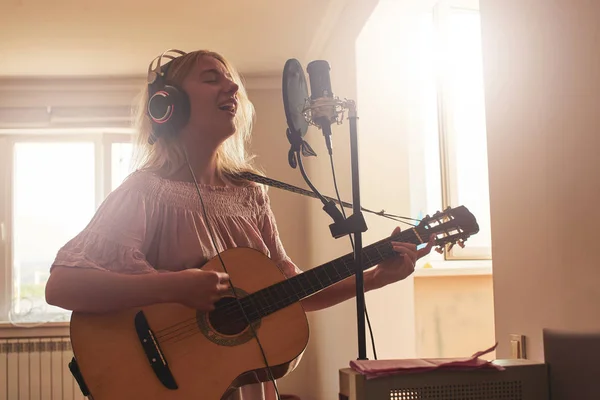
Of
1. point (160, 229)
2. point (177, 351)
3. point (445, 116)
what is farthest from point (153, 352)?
point (445, 116)

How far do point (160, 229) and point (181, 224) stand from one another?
5 cm

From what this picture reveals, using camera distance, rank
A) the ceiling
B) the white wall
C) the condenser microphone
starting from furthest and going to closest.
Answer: the ceiling, the condenser microphone, the white wall

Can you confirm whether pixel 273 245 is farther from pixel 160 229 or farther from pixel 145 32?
pixel 145 32

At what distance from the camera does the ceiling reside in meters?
3.10

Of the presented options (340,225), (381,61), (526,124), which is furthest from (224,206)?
(381,61)

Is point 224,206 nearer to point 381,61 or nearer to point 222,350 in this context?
point 222,350

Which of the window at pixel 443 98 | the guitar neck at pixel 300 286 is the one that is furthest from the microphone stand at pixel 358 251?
the window at pixel 443 98

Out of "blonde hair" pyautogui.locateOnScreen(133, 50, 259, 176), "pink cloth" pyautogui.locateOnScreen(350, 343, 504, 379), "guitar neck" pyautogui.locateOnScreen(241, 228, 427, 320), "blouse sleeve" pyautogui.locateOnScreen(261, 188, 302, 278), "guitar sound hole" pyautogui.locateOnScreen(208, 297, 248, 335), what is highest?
"blonde hair" pyautogui.locateOnScreen(133, 50, 259, 176)

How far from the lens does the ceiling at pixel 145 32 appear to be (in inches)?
122

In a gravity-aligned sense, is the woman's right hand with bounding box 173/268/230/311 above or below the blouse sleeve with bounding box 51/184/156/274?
below

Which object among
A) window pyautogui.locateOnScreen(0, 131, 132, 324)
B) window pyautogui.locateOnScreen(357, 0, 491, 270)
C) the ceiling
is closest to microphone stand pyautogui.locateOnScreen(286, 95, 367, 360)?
window pyautogui.locateOnScreen(357, 0, 491, 270)

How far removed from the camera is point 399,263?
4.60 ft

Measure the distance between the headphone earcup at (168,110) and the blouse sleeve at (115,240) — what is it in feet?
0.61

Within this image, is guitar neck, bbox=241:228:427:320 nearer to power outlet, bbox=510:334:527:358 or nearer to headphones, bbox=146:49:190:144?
power outlet, bbox=510:334:527:358
